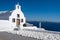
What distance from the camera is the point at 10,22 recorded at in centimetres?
3394

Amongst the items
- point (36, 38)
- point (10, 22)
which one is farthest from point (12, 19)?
point (36, 38)

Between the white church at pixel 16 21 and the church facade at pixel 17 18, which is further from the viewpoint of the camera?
the church facade at pixel 17 18

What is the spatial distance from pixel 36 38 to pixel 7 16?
43.6ft

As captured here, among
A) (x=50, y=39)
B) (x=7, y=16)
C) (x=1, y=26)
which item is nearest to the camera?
(x=50, y=39)

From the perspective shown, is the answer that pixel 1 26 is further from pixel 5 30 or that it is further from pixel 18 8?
pixel 18 8

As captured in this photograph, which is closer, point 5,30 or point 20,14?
point 5,30

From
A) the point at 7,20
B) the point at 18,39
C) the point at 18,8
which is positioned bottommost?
the point at 18,39

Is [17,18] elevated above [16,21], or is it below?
above

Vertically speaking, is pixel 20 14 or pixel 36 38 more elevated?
pixel 20 14

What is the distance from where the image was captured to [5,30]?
108 feet

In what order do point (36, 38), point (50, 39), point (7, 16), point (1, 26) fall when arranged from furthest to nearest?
point (7, 16) < point (1, 26) < point (36, 38) < point (50, 39)

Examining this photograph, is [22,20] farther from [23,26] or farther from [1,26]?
[1,26]

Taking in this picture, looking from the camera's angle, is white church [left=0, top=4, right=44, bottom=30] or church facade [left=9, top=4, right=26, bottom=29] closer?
white church [left=0, top=4, right=44, bottom=30]

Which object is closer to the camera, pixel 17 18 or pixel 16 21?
pixel 16 21
